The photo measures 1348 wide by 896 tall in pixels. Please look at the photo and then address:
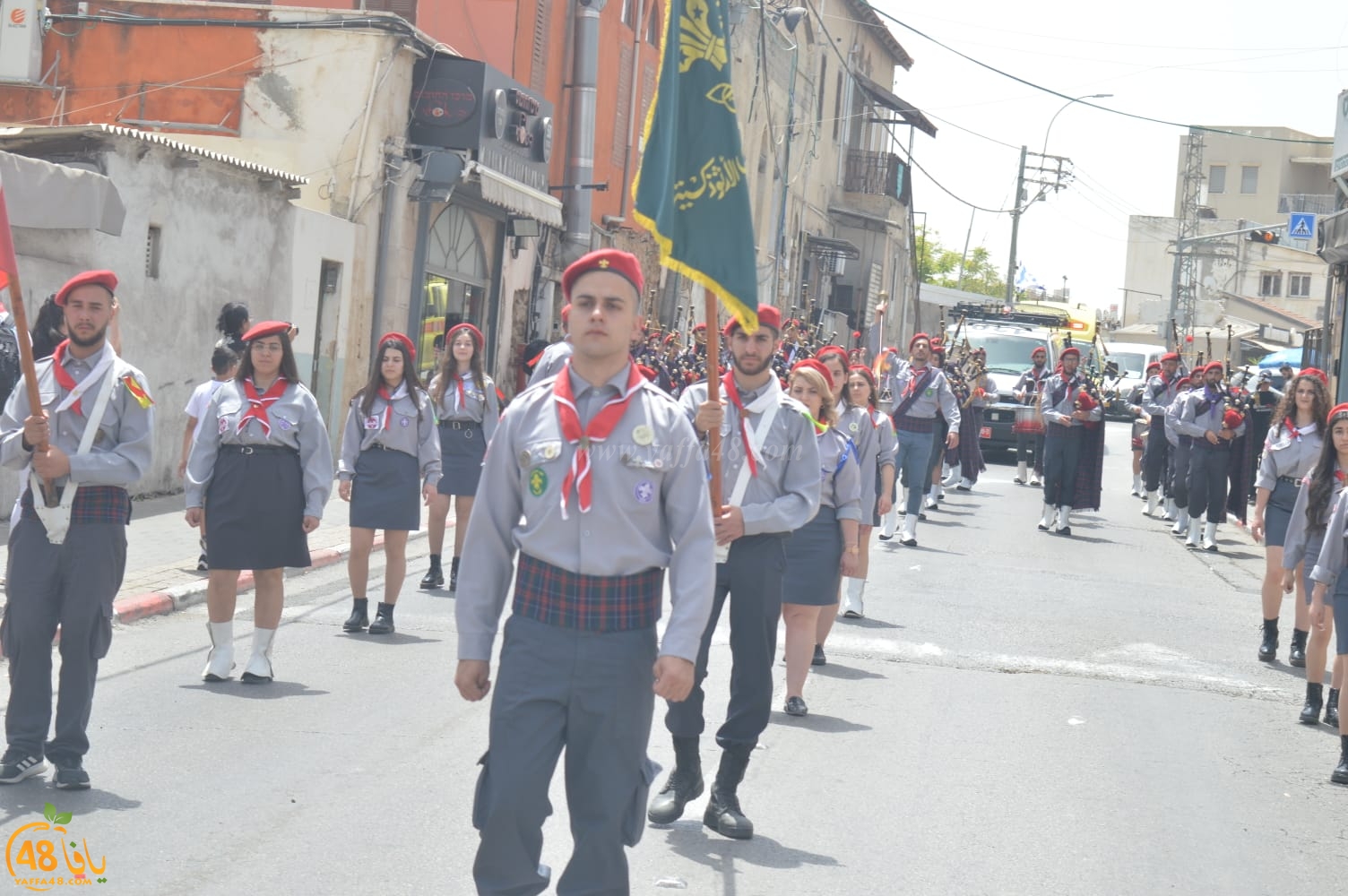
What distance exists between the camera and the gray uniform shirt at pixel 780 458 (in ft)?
21.7

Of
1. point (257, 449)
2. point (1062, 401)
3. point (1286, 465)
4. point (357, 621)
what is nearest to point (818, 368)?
point (257, 449)

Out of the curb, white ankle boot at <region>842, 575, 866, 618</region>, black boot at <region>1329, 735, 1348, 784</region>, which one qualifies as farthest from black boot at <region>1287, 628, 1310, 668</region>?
the curb

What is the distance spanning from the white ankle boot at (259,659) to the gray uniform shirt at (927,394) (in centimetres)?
997

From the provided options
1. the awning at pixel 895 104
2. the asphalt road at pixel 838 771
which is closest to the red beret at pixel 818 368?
the asphalt road at pixel 838 771

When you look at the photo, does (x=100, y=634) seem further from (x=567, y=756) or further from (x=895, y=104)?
(x=895, y=104)

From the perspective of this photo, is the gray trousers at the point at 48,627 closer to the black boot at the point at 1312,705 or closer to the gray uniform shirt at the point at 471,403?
the gray uniform shirt at the point at 471,403

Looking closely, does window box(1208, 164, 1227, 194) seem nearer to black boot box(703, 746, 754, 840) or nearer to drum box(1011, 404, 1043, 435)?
drum box(1011, 404, 1043, 435)

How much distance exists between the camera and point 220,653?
8.86 metres

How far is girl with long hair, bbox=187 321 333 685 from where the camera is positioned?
8.66 m

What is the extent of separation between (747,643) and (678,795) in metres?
0.69

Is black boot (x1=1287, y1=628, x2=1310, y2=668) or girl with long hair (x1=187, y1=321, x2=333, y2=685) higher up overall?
girl with long hair (x1=187, y1=321, x2=333, y2=685)

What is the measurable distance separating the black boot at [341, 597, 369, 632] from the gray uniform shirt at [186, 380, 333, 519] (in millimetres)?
2020

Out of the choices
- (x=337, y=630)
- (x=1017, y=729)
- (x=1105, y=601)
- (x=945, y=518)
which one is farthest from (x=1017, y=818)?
(x=945, y=518)

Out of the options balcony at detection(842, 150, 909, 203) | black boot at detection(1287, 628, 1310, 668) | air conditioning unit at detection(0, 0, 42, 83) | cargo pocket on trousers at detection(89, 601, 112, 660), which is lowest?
black boot at detection(1287, 628, 1310, 668)
